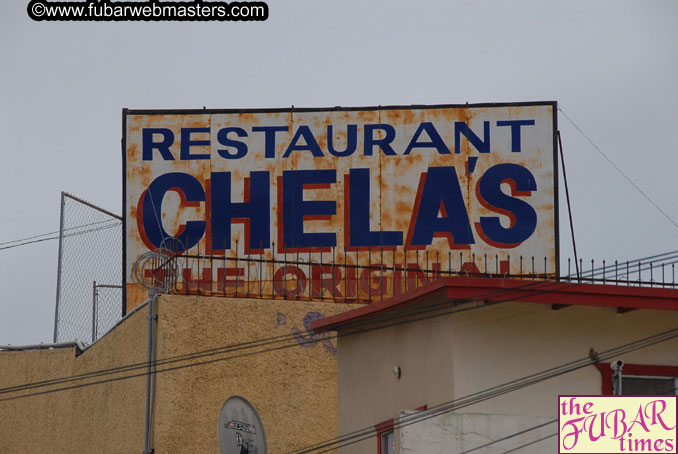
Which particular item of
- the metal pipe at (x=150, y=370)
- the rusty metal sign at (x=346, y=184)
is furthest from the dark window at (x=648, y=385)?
the rusty metal sign at (x=346, y=184)

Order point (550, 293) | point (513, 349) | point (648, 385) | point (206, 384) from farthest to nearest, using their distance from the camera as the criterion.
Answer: point (206, 384) < point (648, 385) < point (513, 349) < point (550, 293)

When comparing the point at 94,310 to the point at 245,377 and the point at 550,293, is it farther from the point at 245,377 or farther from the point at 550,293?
the point at 550,293

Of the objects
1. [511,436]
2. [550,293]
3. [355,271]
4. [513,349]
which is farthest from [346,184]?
[511,436]

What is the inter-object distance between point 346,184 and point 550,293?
11359 millimetres

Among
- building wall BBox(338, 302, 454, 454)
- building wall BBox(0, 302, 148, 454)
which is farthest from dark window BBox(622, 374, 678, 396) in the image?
building wall BBox(0, 302, 148, 454)

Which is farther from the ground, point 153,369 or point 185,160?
point 185,160

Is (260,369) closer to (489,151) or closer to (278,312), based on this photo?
(278,312)

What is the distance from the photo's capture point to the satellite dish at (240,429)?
65.1 feet

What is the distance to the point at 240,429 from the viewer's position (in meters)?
20.0

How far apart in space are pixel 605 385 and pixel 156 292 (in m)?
7.42

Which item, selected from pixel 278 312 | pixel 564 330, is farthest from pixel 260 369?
pixel 564 330

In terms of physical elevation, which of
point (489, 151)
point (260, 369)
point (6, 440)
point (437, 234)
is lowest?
point (6, 440)

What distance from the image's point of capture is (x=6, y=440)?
24.8 metres

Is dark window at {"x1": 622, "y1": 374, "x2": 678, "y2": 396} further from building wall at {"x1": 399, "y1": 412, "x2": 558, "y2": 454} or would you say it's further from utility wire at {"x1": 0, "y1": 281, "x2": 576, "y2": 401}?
utility wire at {"x1": 0, "y1": 281, "x2": 576, "y2": 401}
